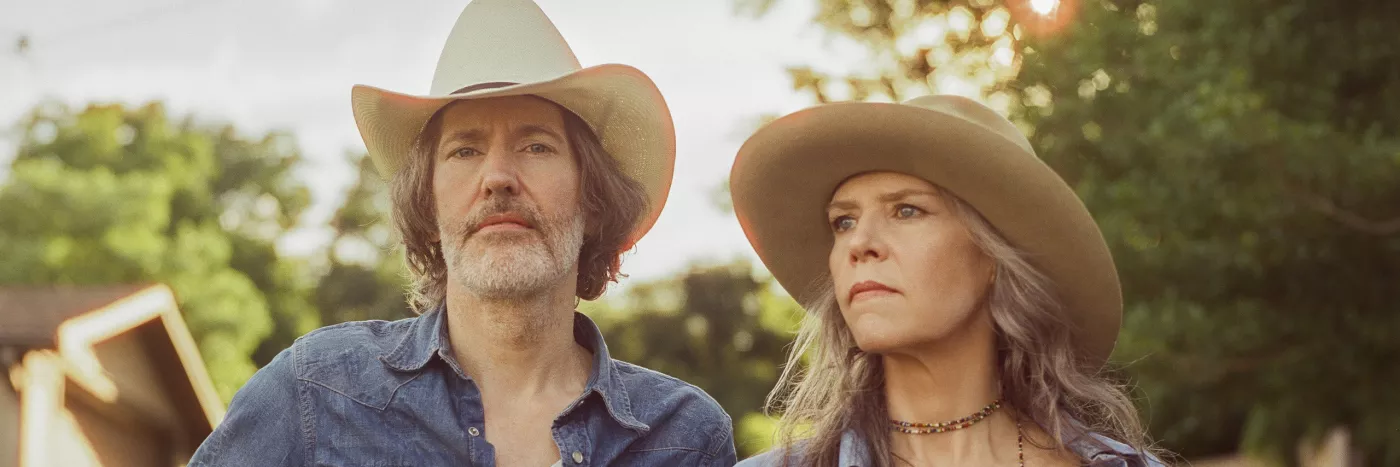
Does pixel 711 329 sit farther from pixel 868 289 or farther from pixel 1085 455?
pixel 868 289

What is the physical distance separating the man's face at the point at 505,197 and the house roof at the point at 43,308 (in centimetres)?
932

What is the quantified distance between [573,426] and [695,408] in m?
0.44

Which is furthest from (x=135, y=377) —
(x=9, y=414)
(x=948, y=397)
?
(x=948, y=397)

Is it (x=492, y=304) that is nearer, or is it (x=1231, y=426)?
(x=492, y=304)

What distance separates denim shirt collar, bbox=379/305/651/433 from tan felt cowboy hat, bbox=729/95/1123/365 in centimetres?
64

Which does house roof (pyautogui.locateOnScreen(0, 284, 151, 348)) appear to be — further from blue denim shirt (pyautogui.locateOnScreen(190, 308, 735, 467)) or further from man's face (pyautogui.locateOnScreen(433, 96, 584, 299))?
man's face (pyautogui.locateOnScreen(433, 96, 584, 299))

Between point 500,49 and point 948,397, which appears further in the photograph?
point 500,49

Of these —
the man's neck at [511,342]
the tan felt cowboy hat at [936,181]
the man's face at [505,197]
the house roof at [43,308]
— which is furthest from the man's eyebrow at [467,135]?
the house roof at [43,308]

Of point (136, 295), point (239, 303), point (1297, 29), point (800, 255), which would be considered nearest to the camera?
point (800, 255)

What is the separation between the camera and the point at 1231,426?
1630 cm

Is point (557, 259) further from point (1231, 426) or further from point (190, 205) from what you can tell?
point (190, 205)

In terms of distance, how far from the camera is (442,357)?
3.90m

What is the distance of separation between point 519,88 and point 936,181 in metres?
1.19

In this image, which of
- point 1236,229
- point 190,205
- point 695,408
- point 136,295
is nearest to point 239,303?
point 190,205
